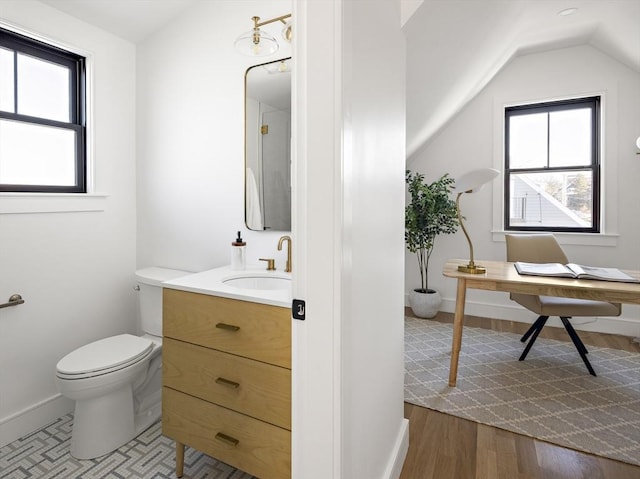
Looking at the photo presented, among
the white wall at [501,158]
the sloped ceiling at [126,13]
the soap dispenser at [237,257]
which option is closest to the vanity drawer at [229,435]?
the soap dispenser at [237,257]

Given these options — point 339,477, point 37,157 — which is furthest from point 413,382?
point 37,157

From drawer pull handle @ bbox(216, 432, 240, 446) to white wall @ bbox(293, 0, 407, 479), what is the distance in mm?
437

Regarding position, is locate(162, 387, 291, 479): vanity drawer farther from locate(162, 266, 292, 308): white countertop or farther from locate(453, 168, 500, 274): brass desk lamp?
locate(453, 168, 500, 274): brass desk lamp

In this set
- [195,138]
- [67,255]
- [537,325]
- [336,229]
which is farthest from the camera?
[537,325]

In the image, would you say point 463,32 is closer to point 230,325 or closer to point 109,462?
point 230,325

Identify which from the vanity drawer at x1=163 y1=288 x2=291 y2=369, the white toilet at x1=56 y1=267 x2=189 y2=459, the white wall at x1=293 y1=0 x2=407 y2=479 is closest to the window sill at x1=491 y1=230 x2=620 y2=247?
the white wall at x1=293 y1=0 x2=407 y2=479

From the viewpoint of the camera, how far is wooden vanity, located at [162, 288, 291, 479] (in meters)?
1.23

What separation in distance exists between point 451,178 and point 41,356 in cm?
363

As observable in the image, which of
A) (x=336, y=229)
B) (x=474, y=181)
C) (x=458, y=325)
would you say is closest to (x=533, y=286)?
(x=458, y=325)

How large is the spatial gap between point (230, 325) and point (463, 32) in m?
1.80

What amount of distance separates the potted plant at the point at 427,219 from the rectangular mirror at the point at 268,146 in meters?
1.76

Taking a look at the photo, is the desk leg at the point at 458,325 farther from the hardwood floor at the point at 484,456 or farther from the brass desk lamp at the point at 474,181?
the hardwood floor at the point at 484,456

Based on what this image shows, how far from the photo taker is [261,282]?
179 centimetres

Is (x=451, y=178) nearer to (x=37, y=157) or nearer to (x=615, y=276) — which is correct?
(x=615, y=276)
